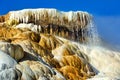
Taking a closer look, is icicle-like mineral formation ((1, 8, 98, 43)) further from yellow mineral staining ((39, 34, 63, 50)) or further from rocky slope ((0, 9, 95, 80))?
yellow mineral staining ((39, 34, 63, 50))

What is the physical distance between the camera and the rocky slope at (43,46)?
94.4 feet

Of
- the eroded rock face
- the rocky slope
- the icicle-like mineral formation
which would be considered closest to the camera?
the rocky slope

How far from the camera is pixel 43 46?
38.9 metres

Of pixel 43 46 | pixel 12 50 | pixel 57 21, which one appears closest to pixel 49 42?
pixel 43 46

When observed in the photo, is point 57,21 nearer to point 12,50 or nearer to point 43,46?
point 43,46

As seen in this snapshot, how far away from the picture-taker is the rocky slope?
28781mm

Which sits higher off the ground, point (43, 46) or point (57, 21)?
point (57, 21)

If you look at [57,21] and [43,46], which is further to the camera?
[57,21]

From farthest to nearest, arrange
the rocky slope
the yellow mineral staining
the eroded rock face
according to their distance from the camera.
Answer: the yellow mineral staining < the eroded rock face < the rocky slope

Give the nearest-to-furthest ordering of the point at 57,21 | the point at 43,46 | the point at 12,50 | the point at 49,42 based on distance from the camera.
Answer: the point at 12,50 < the point at 43,46 < the point at 49,42 < the point at 57,21

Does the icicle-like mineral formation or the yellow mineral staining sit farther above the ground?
the icicle-like mineral formation

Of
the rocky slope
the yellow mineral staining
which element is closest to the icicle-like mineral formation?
the rocky slope

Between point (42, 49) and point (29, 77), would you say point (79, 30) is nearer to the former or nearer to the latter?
point (42, 49)

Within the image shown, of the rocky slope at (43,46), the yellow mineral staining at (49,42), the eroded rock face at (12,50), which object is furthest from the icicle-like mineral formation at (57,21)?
the eroded rock face at (12,50)
